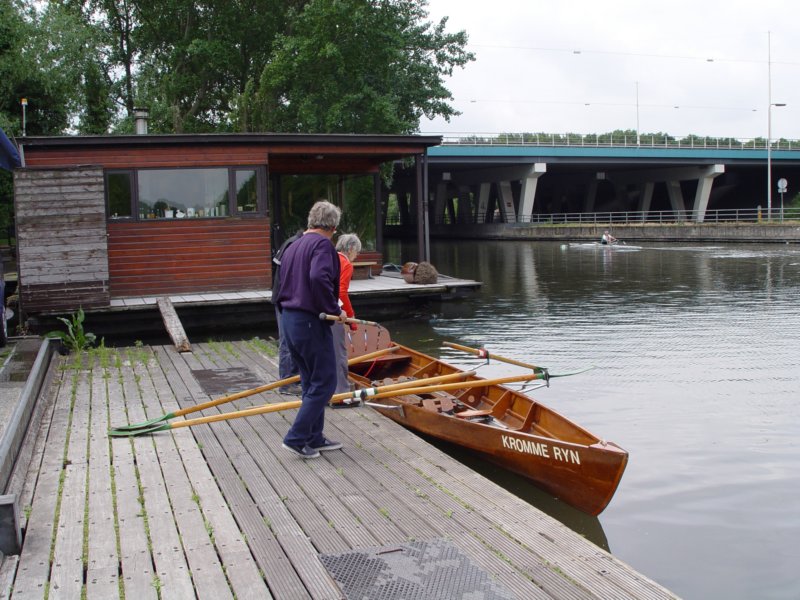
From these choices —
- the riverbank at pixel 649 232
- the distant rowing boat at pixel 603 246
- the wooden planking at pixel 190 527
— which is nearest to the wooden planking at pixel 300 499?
the wooden planking at pixel 190 527

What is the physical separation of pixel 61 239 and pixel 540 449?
34.8 feet

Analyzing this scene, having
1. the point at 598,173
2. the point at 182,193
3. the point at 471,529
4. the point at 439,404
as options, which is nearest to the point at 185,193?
the point at 182,193

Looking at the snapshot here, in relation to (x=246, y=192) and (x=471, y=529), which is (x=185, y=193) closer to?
(x=246, y=192)

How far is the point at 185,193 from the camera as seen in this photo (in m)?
17.0

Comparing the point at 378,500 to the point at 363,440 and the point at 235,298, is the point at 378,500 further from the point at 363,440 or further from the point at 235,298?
the point at 235,298

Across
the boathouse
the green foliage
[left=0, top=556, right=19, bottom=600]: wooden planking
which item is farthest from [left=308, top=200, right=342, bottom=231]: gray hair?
the boathouse

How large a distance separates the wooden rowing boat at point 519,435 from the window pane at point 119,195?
28.6 ft

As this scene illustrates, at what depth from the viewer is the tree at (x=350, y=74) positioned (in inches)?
1188

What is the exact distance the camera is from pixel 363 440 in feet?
23.4

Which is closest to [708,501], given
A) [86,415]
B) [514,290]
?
[86,415]

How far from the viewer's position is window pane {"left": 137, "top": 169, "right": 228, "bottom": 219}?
1673cm

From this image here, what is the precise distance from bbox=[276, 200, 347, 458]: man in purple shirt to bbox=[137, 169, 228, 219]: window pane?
433 inches

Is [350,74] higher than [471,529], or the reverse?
[350,74]

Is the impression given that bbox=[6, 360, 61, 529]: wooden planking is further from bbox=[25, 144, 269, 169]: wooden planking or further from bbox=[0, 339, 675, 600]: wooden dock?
bbox=[25, 144, 269, 169]: wooden planking
